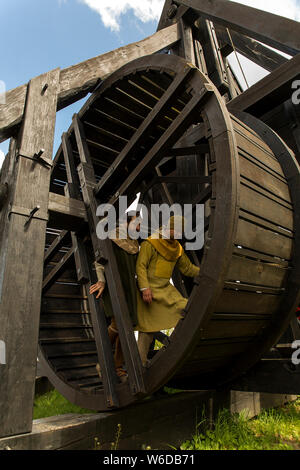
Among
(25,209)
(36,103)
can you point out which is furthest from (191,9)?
(25,209)

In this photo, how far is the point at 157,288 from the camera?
2.99 m

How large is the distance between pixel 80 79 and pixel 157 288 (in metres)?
2.34

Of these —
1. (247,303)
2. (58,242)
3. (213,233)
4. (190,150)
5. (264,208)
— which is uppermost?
(190,150)

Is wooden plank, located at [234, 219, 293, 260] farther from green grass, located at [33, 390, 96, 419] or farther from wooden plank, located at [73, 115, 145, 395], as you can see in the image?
green grass, located at [33, 390, 96, 419]

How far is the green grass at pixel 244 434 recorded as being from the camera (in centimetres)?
267

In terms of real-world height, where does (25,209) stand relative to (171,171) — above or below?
below

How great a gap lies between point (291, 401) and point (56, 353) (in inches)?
133

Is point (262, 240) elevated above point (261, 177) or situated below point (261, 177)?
below

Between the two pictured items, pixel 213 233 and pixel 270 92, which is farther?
pixel 270 92

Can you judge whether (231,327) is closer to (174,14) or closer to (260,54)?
(260,54)

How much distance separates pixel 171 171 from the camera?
5348 millimetres

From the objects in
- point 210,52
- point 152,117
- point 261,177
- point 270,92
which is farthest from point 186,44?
point 261,177
